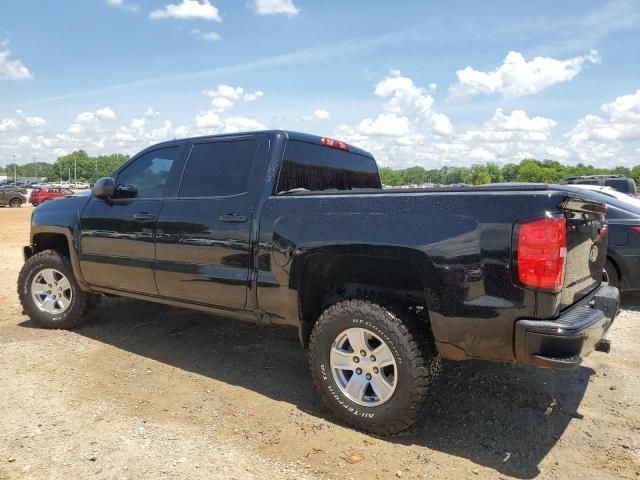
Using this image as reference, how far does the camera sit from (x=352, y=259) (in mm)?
3369

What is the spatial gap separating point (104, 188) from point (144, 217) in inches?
22.8

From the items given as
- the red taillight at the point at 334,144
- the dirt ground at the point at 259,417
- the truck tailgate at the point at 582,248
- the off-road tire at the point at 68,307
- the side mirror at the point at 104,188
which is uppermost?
the red taillight at the point at 334,144

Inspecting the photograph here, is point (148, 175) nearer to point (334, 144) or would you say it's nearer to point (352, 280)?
point (334, 144)

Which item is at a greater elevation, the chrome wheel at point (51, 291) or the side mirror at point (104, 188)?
the side mirror at point (104, 188)

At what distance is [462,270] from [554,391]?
1.77m

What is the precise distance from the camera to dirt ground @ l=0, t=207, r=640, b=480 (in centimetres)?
282

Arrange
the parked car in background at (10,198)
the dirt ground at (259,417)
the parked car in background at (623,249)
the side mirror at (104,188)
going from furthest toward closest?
1. the parked car in background at (10,198)
2. the parked car in background at (623,249)
3. the side mirror at (104,188)
4. the dirt ground at (259,417)

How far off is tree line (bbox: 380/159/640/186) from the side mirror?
102m

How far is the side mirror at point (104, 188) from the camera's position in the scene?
4590 millimetres

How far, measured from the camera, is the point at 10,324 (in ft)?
17.9

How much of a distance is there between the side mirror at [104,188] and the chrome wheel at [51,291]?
1.16m

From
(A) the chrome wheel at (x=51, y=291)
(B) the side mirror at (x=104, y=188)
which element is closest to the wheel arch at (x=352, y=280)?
(B) the side mirror at (x=104, y=188)

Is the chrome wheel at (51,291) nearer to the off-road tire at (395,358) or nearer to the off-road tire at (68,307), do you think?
the off-road tire at (68,307)

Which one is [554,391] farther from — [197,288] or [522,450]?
[197,288]
